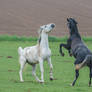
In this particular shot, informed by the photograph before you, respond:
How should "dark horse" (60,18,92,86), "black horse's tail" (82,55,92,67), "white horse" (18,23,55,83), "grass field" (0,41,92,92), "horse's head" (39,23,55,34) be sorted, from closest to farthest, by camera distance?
"grass field" (0,41,92,92), "black horse's tail" (82,55,92,67), "dark horse" (60,18,92,86), "white horse" (18,23,55,83), "horse's head" (39,23,55,34)

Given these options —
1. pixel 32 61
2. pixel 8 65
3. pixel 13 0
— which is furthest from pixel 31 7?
pixel 32 61

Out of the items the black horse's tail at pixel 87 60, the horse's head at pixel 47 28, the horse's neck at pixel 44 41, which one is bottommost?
the black horse's tail at pixel 87 60

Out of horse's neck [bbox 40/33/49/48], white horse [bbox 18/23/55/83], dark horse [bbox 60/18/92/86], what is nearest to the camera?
dark horse [bbox 60/18/92/86]

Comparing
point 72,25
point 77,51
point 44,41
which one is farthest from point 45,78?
point 77,51

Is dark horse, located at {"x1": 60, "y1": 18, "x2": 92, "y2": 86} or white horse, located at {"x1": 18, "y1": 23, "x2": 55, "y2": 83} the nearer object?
dark horse, located at {"x1": 60, "y1": 18, "x2": 92, "y2": 86}

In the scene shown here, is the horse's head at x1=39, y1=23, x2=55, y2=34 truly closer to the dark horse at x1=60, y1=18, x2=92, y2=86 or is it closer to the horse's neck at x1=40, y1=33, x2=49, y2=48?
the horse's neck at x1=40, y1=33, x2=49, y2=48

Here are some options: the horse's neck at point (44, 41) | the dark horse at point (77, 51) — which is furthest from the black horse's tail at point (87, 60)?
the horse's neck at point (44, 41)

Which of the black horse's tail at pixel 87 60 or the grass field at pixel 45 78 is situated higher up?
the black horse's tail at pixel 87 60

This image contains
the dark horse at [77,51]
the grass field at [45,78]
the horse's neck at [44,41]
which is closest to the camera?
the grass field at [45,78]

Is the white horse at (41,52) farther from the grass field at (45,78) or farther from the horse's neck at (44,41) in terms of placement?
the grass field at (45,78)

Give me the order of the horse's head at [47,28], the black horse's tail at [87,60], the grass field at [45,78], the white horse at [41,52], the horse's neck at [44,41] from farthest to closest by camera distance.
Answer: the horse's neck at [44,41]
the horse's head at [47,28]
the white horse at [41,52]
the black horse's tail at [87,60]
the grass field at [45,78]

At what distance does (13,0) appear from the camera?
54.9 metres

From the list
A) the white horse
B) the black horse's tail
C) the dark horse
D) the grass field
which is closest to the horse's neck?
the white horse

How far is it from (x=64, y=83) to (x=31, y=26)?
1324 inches
